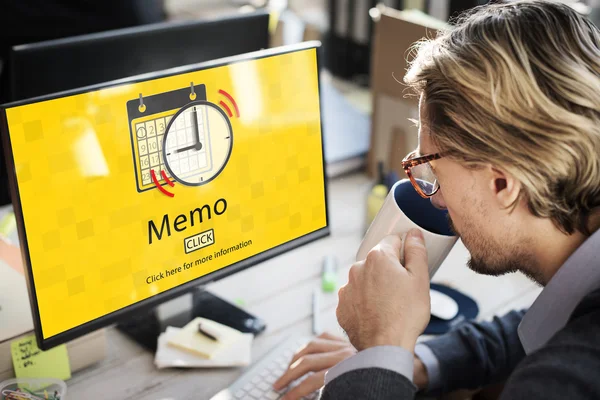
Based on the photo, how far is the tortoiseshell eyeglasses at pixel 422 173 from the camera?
1.01 m

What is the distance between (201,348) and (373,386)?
1.32 feet

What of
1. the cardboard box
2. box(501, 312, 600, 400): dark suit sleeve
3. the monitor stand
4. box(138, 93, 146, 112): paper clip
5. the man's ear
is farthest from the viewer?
the cardboard box

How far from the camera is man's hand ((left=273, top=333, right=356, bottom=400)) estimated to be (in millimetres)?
1107

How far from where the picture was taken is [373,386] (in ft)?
3.00

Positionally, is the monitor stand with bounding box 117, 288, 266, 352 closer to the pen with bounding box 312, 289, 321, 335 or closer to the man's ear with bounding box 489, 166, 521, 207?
the pen with bounding box 312, 289, 321, 335

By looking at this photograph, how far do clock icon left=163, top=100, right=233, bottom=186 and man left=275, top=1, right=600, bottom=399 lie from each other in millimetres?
293

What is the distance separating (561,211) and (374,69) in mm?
995

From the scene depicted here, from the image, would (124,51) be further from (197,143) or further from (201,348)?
(201,348)

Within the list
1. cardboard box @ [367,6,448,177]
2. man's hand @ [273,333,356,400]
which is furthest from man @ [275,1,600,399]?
cardboard box @ [367,6,448,177]

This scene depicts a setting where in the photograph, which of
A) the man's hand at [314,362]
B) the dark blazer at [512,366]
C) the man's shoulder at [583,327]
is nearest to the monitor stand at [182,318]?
the man's hand at [314,362]

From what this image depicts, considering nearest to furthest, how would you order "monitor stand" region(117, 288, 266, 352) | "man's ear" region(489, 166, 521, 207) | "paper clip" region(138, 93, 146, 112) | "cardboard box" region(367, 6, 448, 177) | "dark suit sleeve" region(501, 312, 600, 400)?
1. "dark suit sleeve" region(501, 312, 600, 400)
2. "man's ear" region(489, 166, 521, 207)
3. "paper clip" region(138, 93, 146, 112)
4. "monitor stand" region(117, 288, 266, 352)
5. "cardboard box" region(367, 6, 448, 177)

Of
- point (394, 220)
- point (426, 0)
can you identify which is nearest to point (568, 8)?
point (394, 220)

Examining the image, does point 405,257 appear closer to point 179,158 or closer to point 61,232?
point 179,158

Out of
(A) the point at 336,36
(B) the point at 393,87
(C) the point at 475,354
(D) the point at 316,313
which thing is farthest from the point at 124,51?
(A) the point at 336,36
